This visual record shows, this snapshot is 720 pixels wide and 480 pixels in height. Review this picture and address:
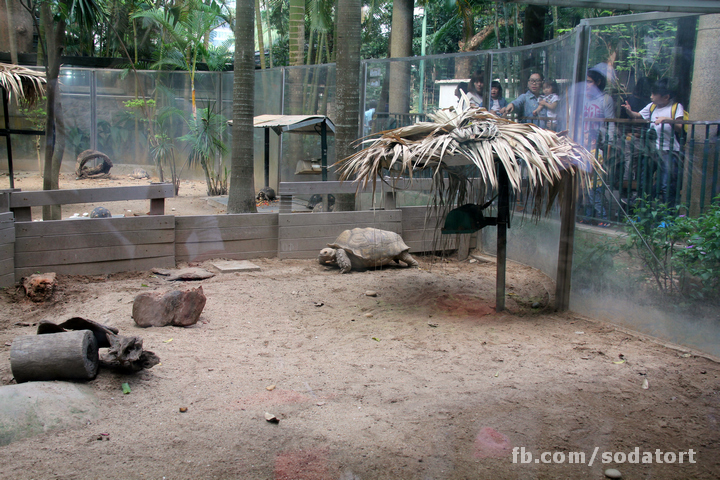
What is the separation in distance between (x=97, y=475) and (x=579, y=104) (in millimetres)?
5217

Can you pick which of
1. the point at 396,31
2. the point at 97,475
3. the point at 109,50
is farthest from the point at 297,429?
the point at 109,50

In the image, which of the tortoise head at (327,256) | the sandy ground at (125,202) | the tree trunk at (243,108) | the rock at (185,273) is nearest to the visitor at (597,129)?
the tortoise head at (327,256)

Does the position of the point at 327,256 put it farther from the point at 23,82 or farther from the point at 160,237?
the point at 23,82

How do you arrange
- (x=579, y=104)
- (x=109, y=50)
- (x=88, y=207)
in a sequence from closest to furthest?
(x=579, y=104) → (x=88, y=207) → (x=109, y=50)

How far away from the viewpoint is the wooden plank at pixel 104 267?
5.82 meters

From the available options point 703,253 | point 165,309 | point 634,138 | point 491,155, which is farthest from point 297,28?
point 703,253

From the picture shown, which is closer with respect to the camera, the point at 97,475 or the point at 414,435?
the point at 97,475

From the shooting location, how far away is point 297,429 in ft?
9.70

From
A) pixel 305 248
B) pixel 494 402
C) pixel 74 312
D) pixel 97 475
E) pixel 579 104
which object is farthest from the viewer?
pixel 305 248

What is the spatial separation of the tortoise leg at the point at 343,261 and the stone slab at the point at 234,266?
105 cm

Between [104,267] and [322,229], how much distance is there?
2846 millimetres

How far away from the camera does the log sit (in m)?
3.16

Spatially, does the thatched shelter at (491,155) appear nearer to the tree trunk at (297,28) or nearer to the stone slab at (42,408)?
the stone slab at (42,408)

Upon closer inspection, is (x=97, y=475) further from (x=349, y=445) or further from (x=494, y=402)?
(x=494, y=402)
